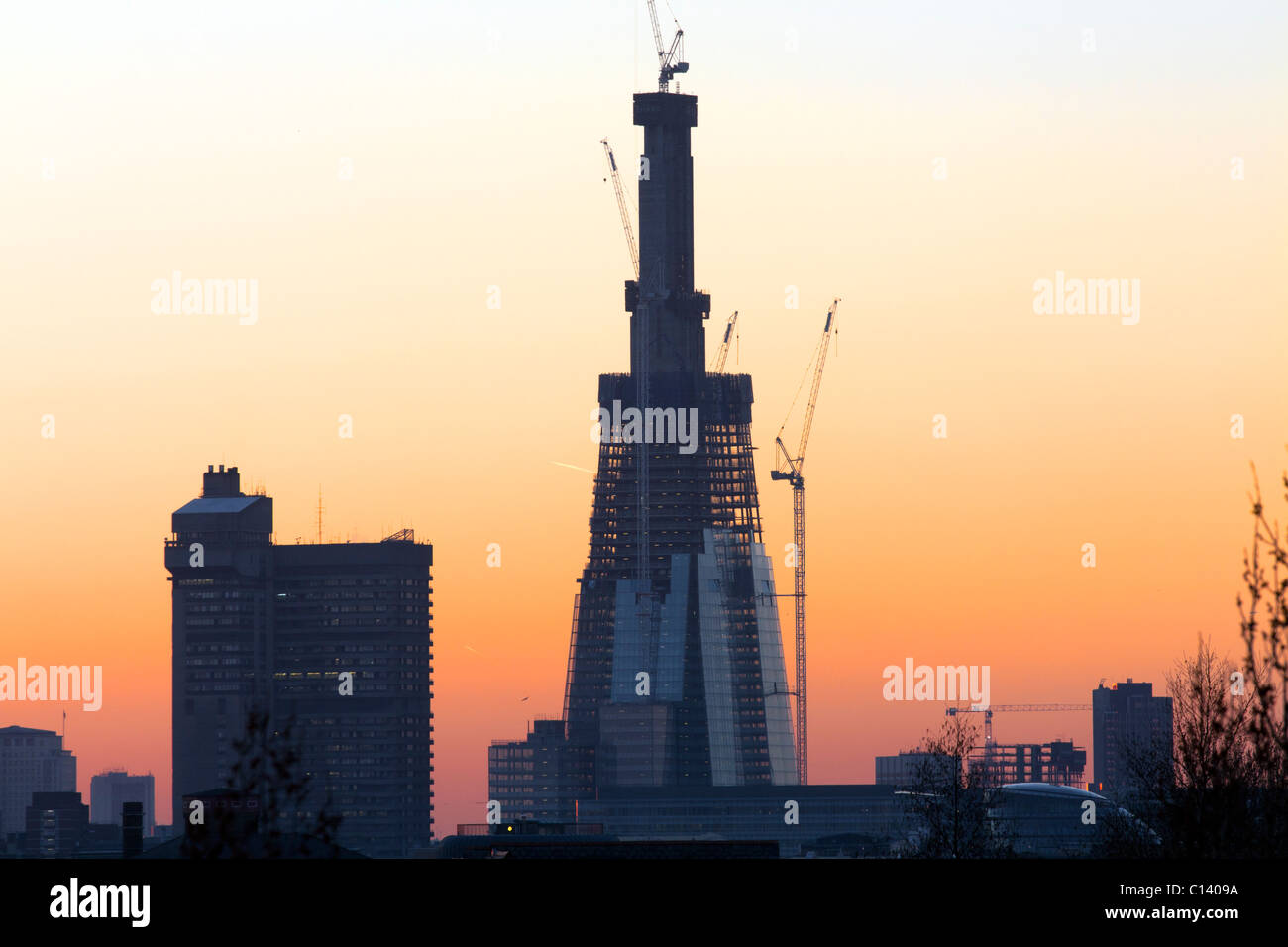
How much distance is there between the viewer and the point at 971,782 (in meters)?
130

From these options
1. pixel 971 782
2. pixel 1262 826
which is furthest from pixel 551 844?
pixel 1262 826

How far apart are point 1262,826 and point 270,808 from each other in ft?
86.1
